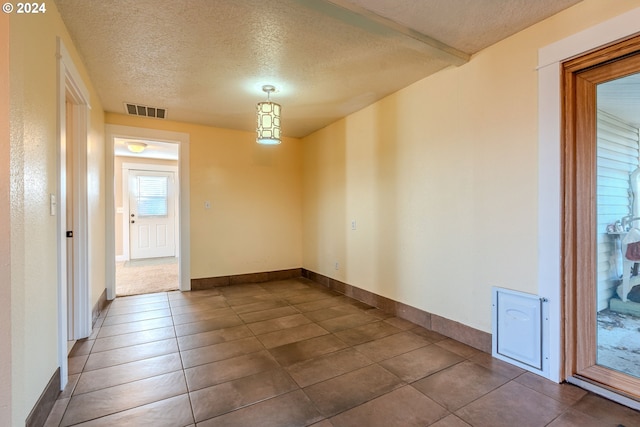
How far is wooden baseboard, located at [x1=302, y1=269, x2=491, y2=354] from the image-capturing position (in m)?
2.39

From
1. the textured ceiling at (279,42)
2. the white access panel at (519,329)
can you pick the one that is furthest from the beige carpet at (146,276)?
the white access panel at (519,329)

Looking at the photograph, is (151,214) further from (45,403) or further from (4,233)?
(4,233)

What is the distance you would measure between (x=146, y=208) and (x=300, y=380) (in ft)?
21.9

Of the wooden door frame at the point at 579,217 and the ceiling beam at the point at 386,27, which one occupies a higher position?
the ceiling beam at the point at 386,27

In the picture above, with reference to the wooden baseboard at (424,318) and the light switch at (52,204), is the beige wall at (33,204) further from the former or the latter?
the wooden baseboard at (424,318)

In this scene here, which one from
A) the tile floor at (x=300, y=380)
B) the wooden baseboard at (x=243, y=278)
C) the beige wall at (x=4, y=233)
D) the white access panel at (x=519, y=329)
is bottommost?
the tile floor at (x=300, y=380)

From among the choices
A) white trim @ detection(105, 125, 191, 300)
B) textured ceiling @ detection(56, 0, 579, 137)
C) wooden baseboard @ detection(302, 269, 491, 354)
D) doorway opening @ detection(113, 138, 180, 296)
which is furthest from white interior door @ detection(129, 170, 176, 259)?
wooden baseboard @ detection(302, 269, 491, 354)

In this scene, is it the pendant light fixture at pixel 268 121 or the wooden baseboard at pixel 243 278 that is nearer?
the pendant light fixture at pixel 268 121

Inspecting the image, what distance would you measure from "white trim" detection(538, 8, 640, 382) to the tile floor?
1.48 ft

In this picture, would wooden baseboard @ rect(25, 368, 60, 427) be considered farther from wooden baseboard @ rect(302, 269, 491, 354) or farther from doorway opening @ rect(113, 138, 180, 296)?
doorway opening @ rect(113, 138, 180, 296)

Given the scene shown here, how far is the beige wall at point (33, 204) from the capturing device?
1.27 meters

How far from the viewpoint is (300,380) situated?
1.97 meters

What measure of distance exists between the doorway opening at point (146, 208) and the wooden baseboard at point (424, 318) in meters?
4.11

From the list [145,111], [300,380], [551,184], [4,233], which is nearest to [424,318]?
[300,380]
